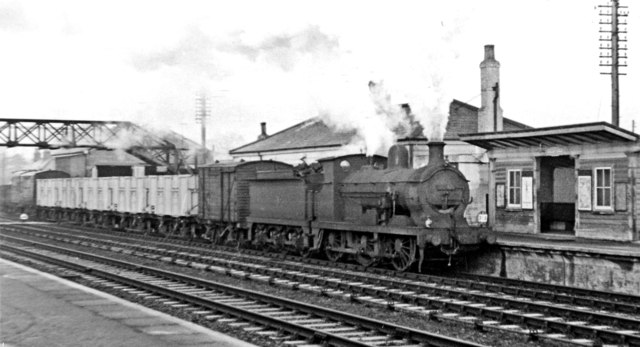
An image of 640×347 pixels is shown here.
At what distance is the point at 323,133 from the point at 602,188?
59.7 ft

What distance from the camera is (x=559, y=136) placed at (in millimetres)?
21234

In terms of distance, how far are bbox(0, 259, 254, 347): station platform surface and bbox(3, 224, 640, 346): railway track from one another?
3910mm

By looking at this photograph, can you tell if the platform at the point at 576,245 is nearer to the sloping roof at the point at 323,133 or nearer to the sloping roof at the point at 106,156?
the sloping roof at the point at 323,133

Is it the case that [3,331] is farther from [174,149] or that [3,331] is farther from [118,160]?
[118,160]

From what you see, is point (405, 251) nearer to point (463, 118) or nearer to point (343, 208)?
point (343, 208)

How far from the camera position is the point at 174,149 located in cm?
5078

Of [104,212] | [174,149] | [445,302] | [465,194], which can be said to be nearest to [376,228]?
[465,194]

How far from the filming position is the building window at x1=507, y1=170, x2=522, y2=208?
23516 millimetres

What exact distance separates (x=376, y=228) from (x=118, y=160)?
5801 cm

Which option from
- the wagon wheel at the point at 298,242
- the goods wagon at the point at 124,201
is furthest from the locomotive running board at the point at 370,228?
the goods wagon at the point at 124,201

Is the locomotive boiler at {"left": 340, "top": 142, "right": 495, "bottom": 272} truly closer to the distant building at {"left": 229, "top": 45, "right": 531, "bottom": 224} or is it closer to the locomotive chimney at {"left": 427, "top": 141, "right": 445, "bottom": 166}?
the locomotive chimney at {"left": 427, "top": 141, "right": 445, "bottom": 166}

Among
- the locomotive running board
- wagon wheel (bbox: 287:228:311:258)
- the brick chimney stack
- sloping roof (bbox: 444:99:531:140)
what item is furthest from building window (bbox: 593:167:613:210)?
the brick chimney stack

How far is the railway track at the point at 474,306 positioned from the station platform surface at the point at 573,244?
2.99m

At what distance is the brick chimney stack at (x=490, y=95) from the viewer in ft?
111
